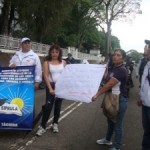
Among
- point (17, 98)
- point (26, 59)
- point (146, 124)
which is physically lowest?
point (146, 124)

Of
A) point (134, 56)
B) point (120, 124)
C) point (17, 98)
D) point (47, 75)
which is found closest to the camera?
point (120, 124)

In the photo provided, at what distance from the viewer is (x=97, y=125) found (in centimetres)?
978

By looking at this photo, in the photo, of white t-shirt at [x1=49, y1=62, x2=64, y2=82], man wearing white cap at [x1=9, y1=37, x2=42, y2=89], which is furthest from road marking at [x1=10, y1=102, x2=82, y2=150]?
man wearing white cap at [x1=9, y1=37, x2=42, y2=89]

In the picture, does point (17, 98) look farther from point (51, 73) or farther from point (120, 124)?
point (120, 124)

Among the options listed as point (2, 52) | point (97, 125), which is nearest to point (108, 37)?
point (2, 52)

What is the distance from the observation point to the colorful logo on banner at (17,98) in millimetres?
7754

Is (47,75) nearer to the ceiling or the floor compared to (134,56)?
nearer to the ceiling

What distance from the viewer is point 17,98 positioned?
7.83 m

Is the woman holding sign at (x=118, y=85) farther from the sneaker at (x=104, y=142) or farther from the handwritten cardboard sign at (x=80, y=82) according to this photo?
the sneaker at (x=104, y=142)

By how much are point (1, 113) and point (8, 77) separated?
69 centimetres

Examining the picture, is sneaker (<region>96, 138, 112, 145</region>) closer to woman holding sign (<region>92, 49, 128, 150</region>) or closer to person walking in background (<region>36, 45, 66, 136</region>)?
woman holding sign (<region>92, 49, 128, 150</region>)

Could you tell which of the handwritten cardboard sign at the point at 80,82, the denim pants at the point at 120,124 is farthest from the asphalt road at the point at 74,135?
the handwritten cardboard sign at the point at 80,82

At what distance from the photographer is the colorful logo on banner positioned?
775cm

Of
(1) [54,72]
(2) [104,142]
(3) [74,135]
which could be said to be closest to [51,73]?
(1) [54,72]
